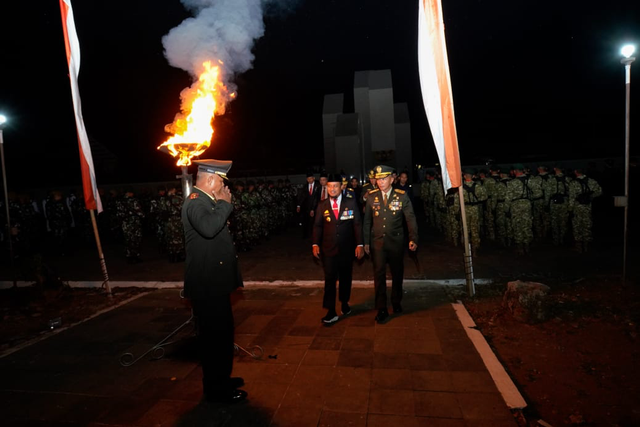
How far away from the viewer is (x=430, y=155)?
30047 mm

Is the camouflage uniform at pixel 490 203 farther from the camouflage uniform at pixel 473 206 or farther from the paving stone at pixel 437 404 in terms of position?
the paving stone at pixel 437 404

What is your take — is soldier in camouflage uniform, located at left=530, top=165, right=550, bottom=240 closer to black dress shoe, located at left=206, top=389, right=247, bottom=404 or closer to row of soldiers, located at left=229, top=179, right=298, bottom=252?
row of soldiers, located at left=229, top=179, right=298, bottom=252

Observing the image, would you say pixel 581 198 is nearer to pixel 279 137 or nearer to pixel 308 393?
pixel 308 393

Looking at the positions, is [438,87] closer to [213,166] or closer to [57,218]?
[213,166]

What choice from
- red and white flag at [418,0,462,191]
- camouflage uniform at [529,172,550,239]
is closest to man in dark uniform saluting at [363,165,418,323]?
red and white flag at [418,0,462,191]

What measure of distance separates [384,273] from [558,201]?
22.8 ft

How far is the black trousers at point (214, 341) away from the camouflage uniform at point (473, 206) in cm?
744

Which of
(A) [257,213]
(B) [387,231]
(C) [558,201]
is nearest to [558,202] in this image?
(C) [558,201]

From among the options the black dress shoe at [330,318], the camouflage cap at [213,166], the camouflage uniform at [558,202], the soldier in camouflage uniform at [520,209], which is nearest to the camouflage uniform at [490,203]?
the soldier in camouflage uniform at [520,209]

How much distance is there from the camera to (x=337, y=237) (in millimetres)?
5430

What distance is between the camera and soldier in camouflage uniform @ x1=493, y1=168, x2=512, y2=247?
1019 cm

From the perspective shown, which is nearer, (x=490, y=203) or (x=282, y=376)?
(x=282, y=376)

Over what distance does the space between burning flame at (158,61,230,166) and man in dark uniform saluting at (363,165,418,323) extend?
2474 millimetres

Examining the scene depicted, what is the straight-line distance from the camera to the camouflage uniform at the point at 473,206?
31.0 ft
